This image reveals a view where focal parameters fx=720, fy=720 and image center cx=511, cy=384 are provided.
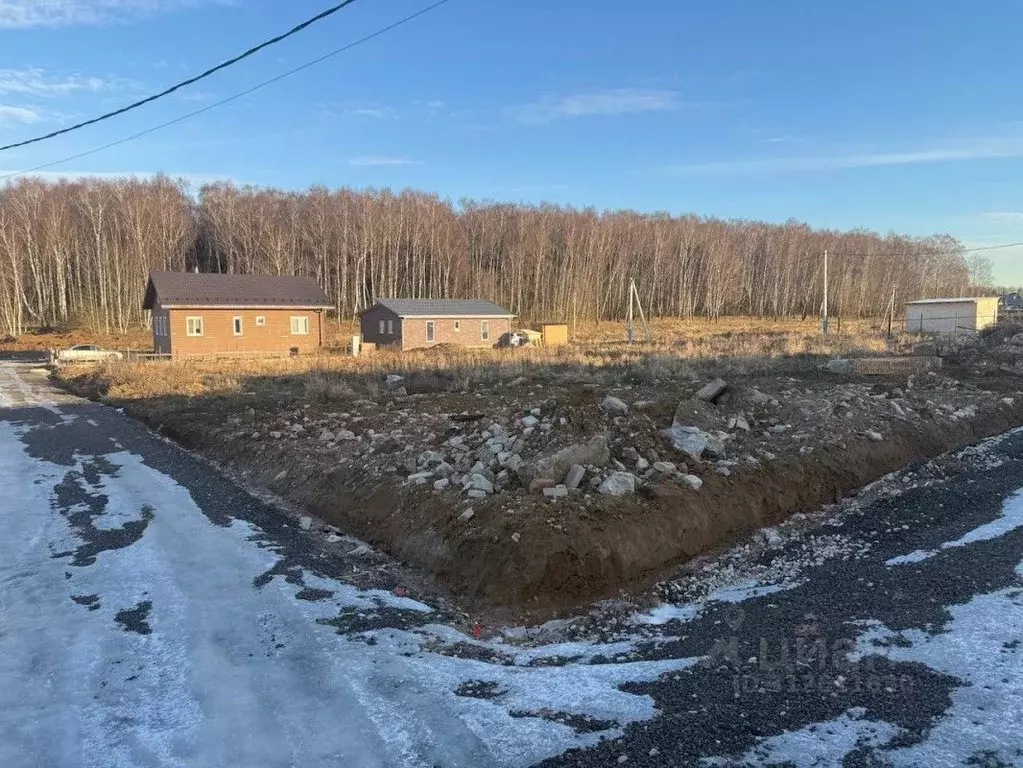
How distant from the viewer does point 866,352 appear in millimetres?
26266

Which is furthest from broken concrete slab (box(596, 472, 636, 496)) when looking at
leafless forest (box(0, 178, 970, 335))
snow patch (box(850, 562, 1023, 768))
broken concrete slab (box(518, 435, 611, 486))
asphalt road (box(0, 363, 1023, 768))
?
leafless forest (box(0, 178, 970, 335))

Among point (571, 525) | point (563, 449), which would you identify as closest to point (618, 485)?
point (563, 449)

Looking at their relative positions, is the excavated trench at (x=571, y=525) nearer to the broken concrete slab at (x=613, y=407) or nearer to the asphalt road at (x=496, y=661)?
the asphalt road at (x=496, y=661)

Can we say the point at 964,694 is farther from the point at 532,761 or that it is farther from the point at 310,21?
the point at 310,21

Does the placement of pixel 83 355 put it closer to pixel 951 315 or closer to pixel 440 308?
pixel 440 308

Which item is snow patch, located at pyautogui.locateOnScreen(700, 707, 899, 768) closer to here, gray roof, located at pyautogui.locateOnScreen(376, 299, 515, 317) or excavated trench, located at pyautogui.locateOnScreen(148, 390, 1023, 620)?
excavated trench, located at pyautogui.locateOnScreen(148, 390, 1023, 620)

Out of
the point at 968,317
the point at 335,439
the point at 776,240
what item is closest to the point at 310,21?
the point at 335,439

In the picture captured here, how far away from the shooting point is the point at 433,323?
43.6 meters

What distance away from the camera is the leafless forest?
58.0 metres

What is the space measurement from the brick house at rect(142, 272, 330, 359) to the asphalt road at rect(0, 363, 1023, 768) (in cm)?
3167

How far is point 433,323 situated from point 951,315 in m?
33.4

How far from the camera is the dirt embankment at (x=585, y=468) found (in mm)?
6676

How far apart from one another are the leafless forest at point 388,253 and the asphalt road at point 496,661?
55.8 metres

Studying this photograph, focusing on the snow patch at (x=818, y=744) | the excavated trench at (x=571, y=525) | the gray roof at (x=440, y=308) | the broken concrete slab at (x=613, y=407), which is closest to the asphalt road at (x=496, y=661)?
the snow patch at (x=818, y=744)
